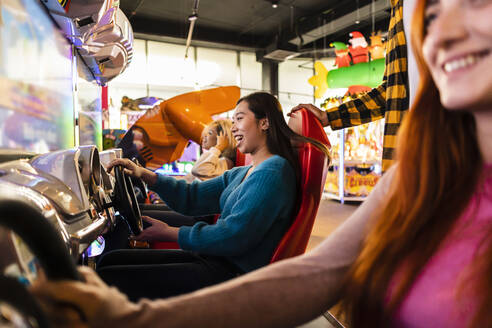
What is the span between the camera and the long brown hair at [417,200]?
60cm

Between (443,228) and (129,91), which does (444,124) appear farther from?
(129,91)

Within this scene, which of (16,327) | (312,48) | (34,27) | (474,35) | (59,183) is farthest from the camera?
(312,48)

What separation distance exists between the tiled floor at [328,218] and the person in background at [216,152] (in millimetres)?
1505

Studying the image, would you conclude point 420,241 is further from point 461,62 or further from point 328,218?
point 328,218

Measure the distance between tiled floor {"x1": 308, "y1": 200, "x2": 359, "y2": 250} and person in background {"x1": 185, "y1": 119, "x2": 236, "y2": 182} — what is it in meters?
1.50

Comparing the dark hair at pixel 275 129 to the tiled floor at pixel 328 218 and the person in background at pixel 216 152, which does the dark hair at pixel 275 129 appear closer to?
the person in background at pixel 216 152

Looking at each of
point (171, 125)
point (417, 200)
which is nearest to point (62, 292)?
point (417, 200)

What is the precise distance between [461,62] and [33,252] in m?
0.63

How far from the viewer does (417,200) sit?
2.06ft

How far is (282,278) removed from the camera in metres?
0.57

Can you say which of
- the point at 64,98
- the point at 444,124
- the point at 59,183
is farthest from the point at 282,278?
the point at 64,98

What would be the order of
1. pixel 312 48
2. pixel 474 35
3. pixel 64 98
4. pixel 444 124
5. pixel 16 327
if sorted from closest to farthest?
pixel 16 327 → pixel 474 35 → pixel 444 124 → pixel 64 98 → pixel 312 48

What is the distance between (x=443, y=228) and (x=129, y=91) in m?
9.12

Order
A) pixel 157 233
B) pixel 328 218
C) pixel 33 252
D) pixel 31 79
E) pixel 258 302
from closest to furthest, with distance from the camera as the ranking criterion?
pixel 33 252, pixel 258 302, pixel 157 233, pixel 31 79, pixel 328 218
